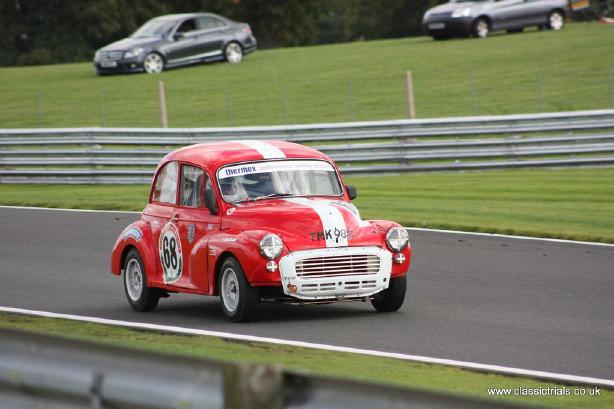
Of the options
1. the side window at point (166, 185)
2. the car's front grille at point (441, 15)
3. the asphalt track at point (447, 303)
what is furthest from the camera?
the car's front grille at point (441, 15)

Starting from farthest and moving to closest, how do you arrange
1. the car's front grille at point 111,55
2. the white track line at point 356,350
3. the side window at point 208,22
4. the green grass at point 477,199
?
the side window at point 208,22
the car's front grille at point 111,55
the green grass at point 477,199
the white track line at point 356,350

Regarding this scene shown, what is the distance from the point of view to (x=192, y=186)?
11844 millimetres

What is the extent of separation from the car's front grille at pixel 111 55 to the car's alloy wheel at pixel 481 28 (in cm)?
1202

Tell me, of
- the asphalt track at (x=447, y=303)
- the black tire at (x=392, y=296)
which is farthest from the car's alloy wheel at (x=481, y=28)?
the black tire at (x=392, y=296)

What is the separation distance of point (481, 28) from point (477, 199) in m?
24.2

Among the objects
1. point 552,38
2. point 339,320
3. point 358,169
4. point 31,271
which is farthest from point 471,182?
point 552,38

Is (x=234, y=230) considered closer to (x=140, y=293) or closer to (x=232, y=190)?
(x=232, y=190)

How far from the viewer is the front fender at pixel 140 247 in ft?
38.7

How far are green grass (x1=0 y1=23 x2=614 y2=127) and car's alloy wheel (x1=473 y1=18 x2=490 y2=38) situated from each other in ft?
1.05

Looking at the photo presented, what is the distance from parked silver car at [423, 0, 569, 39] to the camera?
41.8 m

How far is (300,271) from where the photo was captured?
10469mm

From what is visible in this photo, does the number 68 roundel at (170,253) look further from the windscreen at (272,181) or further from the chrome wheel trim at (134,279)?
the windscreen at (272,181)

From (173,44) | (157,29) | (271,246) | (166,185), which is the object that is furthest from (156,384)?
(173,44)

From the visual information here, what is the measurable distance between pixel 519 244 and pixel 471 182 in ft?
21.2
